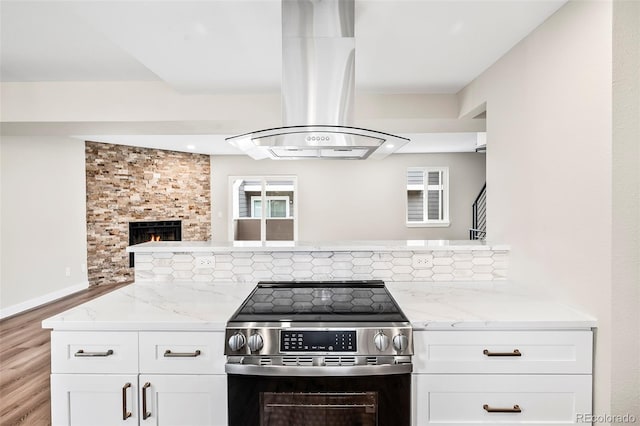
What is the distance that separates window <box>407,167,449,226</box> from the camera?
24.7 ft

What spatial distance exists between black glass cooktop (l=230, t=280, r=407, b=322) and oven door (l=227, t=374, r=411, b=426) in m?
0.24

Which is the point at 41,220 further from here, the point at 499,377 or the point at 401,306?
the point at 499,377

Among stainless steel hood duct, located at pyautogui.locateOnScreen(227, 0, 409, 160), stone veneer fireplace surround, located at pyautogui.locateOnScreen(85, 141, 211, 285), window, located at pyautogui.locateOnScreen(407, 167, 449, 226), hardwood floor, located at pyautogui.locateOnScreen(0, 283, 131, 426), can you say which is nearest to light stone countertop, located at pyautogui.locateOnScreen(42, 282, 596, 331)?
stainless steel hood duct, located at pyautogui.locateOnScreen(227, 0, 409, 160)

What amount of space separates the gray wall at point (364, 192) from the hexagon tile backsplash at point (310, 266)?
5176mm

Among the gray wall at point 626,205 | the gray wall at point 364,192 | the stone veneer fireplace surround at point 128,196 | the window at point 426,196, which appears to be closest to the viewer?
the gray wall at point 626,205

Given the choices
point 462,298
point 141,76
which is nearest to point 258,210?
point 141,76

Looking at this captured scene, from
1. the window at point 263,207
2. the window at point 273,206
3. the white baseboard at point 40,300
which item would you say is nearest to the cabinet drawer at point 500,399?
the white baseboard at point 40,300

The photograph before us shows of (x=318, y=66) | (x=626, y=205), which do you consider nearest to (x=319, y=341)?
(x=318, y=66)

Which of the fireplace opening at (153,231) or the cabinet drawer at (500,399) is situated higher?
the fireplace opening at (153,231)

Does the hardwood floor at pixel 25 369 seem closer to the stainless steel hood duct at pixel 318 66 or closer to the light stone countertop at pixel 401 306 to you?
the light stone countertop at pixel 401 306

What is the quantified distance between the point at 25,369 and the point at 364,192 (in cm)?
589

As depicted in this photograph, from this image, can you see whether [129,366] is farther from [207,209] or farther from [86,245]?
[207,209]

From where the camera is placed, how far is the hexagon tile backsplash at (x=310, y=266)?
2238 mm

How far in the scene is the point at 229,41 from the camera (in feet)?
7.31
